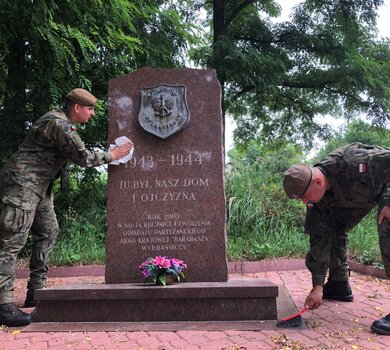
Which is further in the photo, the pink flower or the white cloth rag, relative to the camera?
the white cloth rag

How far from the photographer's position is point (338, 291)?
3.63 m

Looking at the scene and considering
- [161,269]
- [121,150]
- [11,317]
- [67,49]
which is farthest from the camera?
[67,49]

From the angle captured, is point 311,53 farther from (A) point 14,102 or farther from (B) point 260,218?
(A) point 14,102

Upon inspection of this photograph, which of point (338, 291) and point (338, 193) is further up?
point (338, 193)

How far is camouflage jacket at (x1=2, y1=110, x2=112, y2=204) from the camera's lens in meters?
3.27

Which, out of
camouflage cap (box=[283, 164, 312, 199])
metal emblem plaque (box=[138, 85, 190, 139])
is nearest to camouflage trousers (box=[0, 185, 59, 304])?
metal emblem plaque (box=[138, 85, 190, 139])

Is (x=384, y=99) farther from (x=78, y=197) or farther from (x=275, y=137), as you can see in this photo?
(x=78, y=197)

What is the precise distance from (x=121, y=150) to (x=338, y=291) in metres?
2.32

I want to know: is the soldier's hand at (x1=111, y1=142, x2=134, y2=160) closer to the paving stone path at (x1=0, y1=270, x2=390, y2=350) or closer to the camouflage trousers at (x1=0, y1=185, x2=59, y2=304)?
the camouflage trousers at (x1=0, y1=185, x2=59, y2=304)

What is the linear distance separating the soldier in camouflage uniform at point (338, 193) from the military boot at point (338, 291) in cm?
69

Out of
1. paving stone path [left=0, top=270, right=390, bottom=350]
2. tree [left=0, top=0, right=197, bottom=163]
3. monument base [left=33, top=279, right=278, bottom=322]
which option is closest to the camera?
paving stone path [left=0, top=270, right=390, bottom=350]

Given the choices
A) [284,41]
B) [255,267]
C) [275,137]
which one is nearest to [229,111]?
[275,137]

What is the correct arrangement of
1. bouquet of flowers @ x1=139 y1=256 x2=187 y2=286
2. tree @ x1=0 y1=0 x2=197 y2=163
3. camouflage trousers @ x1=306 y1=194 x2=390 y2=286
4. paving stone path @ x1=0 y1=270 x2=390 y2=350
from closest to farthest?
paving stone path @ x1=0 y1=270 x2=390 y2=350
camouflage trousers @ x1=306 y1=194 x2=390 y2=286
bouquet of flowers @ x1=139 y1=256 x2=187 y2=286
tree @ x1=0 y1=0 x2=197 y2=163

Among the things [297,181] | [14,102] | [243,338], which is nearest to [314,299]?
[243,338]
